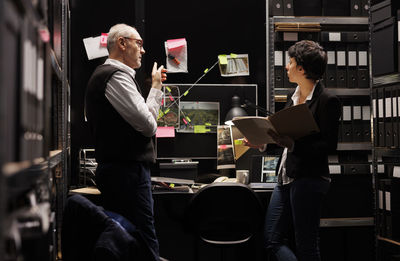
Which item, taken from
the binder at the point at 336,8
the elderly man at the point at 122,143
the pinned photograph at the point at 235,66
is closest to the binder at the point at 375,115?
the binder at the point at 336,8

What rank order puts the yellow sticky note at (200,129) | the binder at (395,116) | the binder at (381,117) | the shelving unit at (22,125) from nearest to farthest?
1. the shelving unit at (22,125)
2. the binder at (395,116)
3. the binder at (381,117)
4. the yellow sticky note at (200,129)

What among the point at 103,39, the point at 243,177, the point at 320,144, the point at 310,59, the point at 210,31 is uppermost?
the point at 210,31

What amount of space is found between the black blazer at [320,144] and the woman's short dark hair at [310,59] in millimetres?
156

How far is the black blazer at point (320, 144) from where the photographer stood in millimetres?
2115

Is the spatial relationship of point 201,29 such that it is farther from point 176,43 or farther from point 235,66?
point 235,66

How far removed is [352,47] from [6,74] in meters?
3.08

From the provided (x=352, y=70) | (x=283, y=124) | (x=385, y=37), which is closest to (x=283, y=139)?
(x=283, y=124)

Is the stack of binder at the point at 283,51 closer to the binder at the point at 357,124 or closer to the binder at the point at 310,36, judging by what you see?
the binder at the point at 310,36

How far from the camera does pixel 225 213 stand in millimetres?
2287

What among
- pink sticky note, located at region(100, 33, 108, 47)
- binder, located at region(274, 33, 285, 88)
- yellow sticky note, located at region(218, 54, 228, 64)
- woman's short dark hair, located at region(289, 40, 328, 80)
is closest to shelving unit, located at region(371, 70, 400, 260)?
binder, located at region(274, 33, 285, 88)

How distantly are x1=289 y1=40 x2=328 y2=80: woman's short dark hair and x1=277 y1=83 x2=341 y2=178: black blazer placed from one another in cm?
16

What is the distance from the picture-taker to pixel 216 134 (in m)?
3.41

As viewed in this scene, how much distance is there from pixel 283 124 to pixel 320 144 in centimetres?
20

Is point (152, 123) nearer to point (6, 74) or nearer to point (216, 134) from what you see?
point (216, 134)
